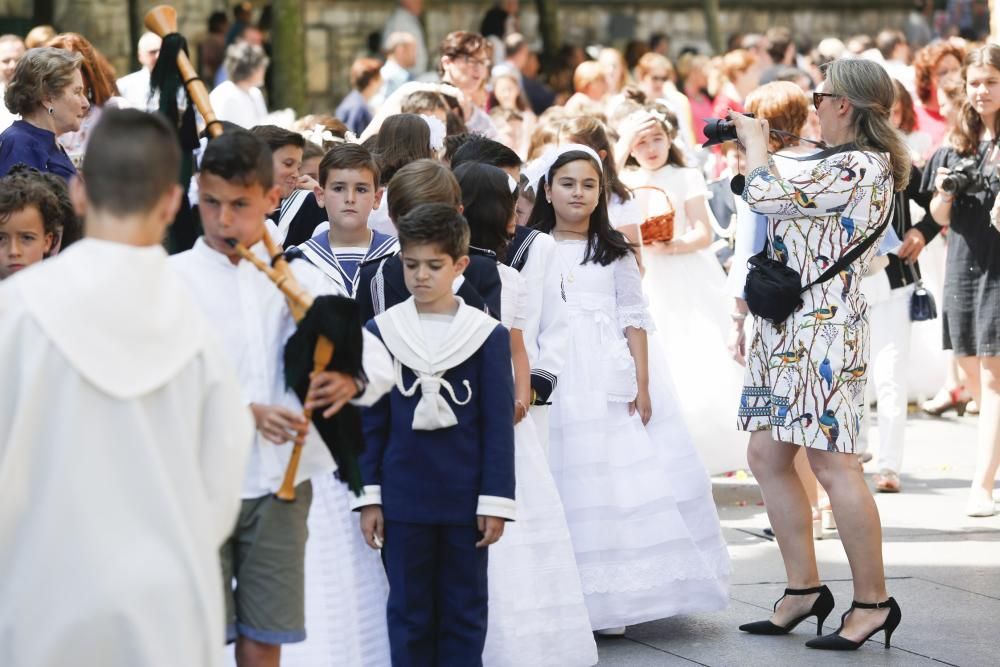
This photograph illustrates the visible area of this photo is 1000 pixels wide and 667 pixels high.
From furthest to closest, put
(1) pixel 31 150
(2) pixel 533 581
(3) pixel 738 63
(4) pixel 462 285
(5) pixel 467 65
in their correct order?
(3) pixel 738 63 < (5) pixel 467 65 < (1) pixel 31 150 < (2) pixel 533 581 < (4) pixel 462 285

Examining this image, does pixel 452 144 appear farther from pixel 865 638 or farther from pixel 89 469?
pixel 89 469

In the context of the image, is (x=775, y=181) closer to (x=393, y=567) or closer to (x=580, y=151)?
(x=580, y=151)

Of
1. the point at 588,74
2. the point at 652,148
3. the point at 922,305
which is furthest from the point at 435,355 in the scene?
the point at 588,74

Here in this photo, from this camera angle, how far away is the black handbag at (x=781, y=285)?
5.47 metres

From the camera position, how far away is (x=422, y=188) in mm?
4891

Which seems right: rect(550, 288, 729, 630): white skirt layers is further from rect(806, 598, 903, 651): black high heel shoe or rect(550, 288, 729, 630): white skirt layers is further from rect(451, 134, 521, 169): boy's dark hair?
rect(451, 134, 521, 169): boy's dark hair

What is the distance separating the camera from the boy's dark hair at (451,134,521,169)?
586 cm

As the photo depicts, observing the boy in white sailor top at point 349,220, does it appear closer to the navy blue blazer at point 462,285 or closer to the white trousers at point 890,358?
the navy blue blazer at point 462,285

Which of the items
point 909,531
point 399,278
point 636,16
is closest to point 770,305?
point 399,278

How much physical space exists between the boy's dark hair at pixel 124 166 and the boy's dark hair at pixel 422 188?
1741mm

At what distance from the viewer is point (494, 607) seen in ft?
16.3

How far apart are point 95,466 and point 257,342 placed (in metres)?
0.90

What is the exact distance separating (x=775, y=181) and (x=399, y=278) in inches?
56.7

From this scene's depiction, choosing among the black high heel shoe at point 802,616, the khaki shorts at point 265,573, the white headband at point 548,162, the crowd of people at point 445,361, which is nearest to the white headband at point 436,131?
the crowd of people at point 445,361
